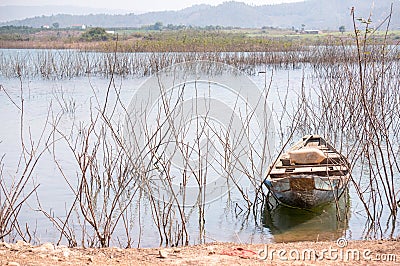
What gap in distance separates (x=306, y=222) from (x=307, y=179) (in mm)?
648

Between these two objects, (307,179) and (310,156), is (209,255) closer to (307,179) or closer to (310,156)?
(307,179)

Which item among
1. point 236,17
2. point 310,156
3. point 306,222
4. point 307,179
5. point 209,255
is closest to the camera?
point 209,255

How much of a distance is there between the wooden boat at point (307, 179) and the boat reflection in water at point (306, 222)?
0.51 feet

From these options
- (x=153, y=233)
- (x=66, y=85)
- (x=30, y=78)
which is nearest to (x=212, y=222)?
(x=153, y=233)

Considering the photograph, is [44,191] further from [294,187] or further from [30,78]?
[30,78]

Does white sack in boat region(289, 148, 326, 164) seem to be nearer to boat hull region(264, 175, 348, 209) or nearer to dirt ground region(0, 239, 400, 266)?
boat hull region(264, 175, 348, 209)

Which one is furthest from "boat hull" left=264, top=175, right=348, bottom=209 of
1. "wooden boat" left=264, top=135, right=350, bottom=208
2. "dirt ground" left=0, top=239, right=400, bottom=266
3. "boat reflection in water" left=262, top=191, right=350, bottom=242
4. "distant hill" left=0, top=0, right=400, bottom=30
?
"distant hill" left=0, top=0, right=400, bottom=30

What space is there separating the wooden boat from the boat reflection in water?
155mm

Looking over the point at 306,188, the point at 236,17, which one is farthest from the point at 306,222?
the point at 236,17

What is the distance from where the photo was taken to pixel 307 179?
7.56 m

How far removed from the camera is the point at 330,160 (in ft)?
26.4

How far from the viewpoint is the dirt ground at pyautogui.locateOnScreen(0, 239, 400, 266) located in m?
4.74

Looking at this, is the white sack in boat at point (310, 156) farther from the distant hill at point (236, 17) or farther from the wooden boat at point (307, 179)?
the distant hill at point (236, 17)

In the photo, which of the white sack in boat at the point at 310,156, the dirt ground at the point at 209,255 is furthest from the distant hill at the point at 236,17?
the dirt ground at the point at 209,255
